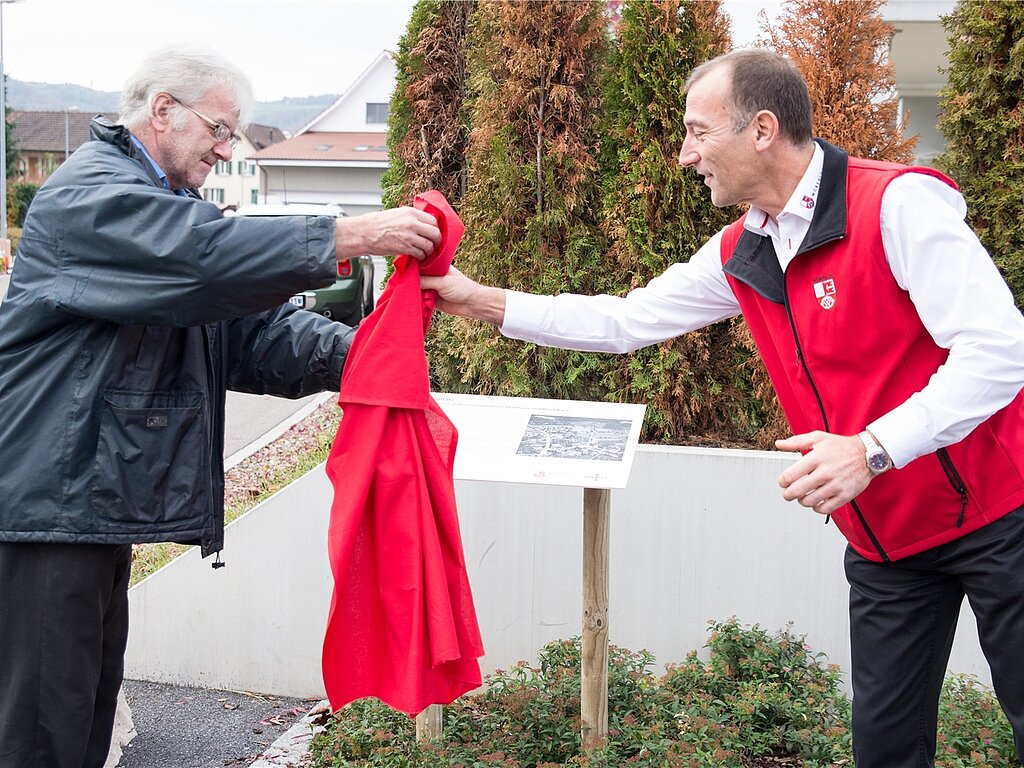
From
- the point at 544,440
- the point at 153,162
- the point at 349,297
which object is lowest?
the point at 544,440

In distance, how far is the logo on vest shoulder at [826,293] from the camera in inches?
107

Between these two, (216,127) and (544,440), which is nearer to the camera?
(216,127)

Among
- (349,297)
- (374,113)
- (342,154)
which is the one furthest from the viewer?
(374,113)

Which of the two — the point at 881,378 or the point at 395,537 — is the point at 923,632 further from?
the point at 395,537

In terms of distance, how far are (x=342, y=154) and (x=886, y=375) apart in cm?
5128

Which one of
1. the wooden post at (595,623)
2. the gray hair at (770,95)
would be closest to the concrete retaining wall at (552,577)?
the wooden post at (595,623)

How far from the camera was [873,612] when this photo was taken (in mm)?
2916

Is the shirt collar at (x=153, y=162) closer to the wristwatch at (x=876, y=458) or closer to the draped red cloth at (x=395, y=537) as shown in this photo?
the draped red cloth at (x=395, y=537)

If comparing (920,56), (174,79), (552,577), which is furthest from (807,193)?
(920,56)

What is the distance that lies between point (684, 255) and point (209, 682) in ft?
11.3

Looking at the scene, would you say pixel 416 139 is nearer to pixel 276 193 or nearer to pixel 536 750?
pixel 536 750

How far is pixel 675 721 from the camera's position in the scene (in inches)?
169

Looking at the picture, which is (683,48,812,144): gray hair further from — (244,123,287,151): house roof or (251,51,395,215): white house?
(244,123,287,151): house roof

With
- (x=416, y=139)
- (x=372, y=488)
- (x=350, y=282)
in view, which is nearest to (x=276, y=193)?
(x=350, y=282)
